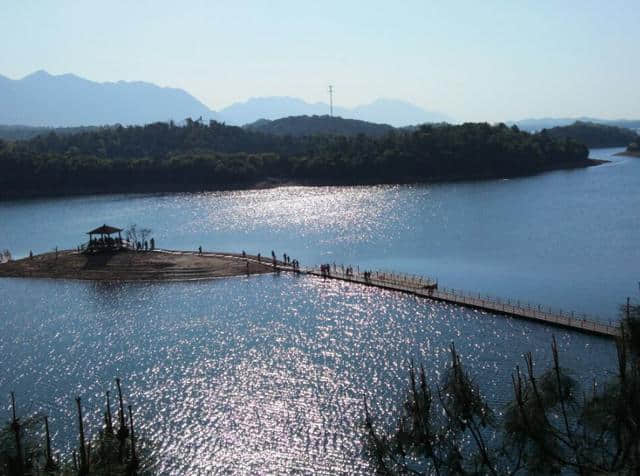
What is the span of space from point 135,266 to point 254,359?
29743 millimetres

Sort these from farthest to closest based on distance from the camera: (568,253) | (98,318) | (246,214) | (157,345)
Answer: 1. (246,214)
2. (568,253)
3. (98,318)
4. (157,345)

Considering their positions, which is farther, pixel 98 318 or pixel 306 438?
pixel 98 318

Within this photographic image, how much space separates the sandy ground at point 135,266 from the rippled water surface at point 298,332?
8.21ft

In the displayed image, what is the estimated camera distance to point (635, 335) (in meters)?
23.1

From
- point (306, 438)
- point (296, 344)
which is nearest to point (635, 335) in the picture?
point (306, 438)

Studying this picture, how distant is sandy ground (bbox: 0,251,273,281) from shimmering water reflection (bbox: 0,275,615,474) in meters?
5.81

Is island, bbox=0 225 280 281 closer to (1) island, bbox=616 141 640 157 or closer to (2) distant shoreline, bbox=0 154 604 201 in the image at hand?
(2) distant shoreline, bbox=0 154 604 201

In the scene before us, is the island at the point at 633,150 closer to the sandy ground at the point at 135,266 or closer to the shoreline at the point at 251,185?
the shoreline at the point at 251,185

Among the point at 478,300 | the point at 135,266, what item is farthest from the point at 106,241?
A: the point at 478,300

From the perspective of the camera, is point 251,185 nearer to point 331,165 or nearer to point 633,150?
point 331,165

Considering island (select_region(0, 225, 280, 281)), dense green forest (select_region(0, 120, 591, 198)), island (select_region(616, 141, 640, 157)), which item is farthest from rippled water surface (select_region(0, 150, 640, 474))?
island (select_region(616, 141, 640, 157))

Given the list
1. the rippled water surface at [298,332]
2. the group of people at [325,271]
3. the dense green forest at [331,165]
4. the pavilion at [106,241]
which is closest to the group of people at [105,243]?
the pavilion at [106,241]

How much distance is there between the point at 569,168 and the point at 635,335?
144 m

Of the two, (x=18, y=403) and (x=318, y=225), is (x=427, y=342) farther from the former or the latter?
(x=318, y=225)
